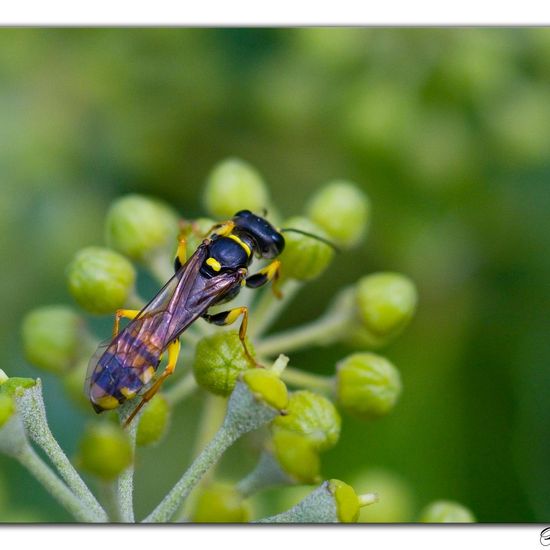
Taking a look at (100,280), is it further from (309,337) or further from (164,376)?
(309,337)

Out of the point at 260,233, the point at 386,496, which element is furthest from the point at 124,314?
the point at 386,496

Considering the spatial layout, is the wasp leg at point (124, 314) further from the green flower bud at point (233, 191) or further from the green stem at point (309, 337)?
the green flower bud at point (233, 191)

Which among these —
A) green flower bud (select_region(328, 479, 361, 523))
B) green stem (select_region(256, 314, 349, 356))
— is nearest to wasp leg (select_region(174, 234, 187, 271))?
green stem (select_region(256, 314, 349, 356))

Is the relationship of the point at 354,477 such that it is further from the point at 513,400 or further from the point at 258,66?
the point at 258,66

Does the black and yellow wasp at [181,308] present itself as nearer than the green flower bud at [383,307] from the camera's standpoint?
Yes

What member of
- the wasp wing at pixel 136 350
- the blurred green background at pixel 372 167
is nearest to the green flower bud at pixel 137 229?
the wasp wing at pixel 136 350

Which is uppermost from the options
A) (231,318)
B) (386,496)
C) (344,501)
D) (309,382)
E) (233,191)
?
(233,191)

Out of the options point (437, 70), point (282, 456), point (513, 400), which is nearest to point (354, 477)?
point (513, 400)
